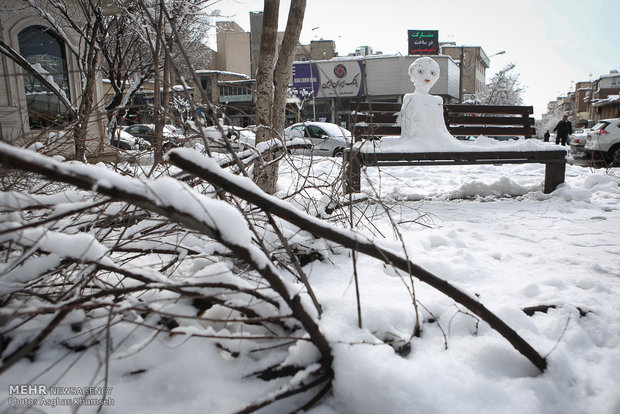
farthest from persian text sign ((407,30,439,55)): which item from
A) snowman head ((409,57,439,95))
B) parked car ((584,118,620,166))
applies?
snowman head ((409,57,439,95))

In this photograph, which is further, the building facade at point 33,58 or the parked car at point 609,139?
the parked car at point 609,139

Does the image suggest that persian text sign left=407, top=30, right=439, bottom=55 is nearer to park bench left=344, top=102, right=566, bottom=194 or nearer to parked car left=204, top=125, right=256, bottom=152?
park bench left=344, top=102, right=566, bottom=194

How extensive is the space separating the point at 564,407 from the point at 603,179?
5.48 m

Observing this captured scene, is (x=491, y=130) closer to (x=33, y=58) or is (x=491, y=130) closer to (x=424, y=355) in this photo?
(x=424, y=355)

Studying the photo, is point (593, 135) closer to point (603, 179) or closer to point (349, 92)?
point (603, 179)

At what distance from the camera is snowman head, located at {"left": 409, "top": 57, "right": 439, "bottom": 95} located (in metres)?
5.76

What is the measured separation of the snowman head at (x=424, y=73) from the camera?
5762mm

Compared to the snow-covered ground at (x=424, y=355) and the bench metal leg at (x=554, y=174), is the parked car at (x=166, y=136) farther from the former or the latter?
the bench metal leg at (x=554, y=174)

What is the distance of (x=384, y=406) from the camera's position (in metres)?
1.04

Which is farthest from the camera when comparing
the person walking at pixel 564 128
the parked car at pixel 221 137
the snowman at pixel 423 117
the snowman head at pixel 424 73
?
the person walking at pixel 564 128

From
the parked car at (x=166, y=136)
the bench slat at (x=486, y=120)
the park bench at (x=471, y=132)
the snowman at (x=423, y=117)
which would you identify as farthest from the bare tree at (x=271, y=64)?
the bench slat at (x=486, y=120)

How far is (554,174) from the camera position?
16.4ft

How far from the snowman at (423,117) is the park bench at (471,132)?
26 cm

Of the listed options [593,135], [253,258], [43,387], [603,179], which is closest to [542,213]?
[603,179]
